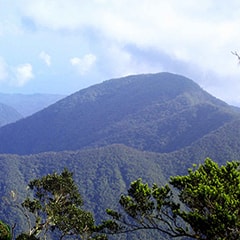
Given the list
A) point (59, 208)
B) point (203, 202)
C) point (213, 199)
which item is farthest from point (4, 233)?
point (213, 199)

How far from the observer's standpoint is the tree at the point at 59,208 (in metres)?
31.8

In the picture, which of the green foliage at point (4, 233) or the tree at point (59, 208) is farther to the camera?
the tree at point (59, 208)

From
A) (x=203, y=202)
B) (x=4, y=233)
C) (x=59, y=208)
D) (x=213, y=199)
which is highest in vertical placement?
(x=213, y=199)

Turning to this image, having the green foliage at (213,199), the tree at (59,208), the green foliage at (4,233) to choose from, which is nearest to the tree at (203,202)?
the green foliage at (213,199)

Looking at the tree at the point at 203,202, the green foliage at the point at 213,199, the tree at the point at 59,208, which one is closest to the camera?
the green foliage at the point at 213,199

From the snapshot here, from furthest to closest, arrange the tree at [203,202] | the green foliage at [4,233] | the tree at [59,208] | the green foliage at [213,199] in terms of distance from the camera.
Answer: the tree at [59,208] → the green foliage at [4,233] → the tree at [203,202] → the green foliage at [213,199]

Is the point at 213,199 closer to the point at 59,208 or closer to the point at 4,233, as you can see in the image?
the point at 4,233

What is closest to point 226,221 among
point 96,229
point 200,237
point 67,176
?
point 200,237

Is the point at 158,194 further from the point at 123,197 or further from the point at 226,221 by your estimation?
the point at 226,221

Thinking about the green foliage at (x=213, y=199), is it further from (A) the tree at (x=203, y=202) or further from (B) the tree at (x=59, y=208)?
(B) the tree at (x=59, y=208)

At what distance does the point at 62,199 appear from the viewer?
3722 cm

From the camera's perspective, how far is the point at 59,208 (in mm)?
34031

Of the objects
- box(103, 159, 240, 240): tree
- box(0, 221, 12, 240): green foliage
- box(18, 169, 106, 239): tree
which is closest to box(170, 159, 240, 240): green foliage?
box(103, 159, 240, 240): tree

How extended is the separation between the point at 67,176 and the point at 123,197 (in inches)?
708
